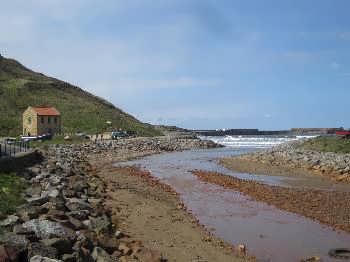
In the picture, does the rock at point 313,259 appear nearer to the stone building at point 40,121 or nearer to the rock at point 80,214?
the rock at point 80,214

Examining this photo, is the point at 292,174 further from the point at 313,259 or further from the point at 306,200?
the point at 313,259

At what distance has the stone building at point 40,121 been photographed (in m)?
70.4

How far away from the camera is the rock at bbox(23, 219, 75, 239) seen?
461 inches

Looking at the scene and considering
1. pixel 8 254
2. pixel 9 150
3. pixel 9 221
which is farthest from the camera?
pixel 9 150

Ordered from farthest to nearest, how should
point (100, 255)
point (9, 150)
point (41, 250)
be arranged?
1. point (9, 150)
2. point (100, 255)
3. point (41, 250)

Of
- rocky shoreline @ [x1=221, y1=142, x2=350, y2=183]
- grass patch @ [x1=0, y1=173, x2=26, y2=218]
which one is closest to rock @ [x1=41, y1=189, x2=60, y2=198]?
grass patch @ [x1=0, y1=173, x2=26, y2=218]

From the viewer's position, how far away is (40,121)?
232 feet

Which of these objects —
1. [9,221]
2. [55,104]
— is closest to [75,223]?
[9,221]

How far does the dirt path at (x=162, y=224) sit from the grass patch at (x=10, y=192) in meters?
3.85

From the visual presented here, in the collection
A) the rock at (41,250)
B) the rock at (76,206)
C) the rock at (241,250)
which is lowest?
the rock at (241,250)

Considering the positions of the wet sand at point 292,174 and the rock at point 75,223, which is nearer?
the rock at point 75,223

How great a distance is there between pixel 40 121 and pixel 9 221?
199ft

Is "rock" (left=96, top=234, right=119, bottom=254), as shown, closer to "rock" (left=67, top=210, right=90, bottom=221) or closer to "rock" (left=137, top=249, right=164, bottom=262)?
"rock" (left=137, top=249, right=164, bottom=262)

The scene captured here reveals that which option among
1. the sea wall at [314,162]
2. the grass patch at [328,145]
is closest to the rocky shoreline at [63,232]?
the sea wall at [314,162]
